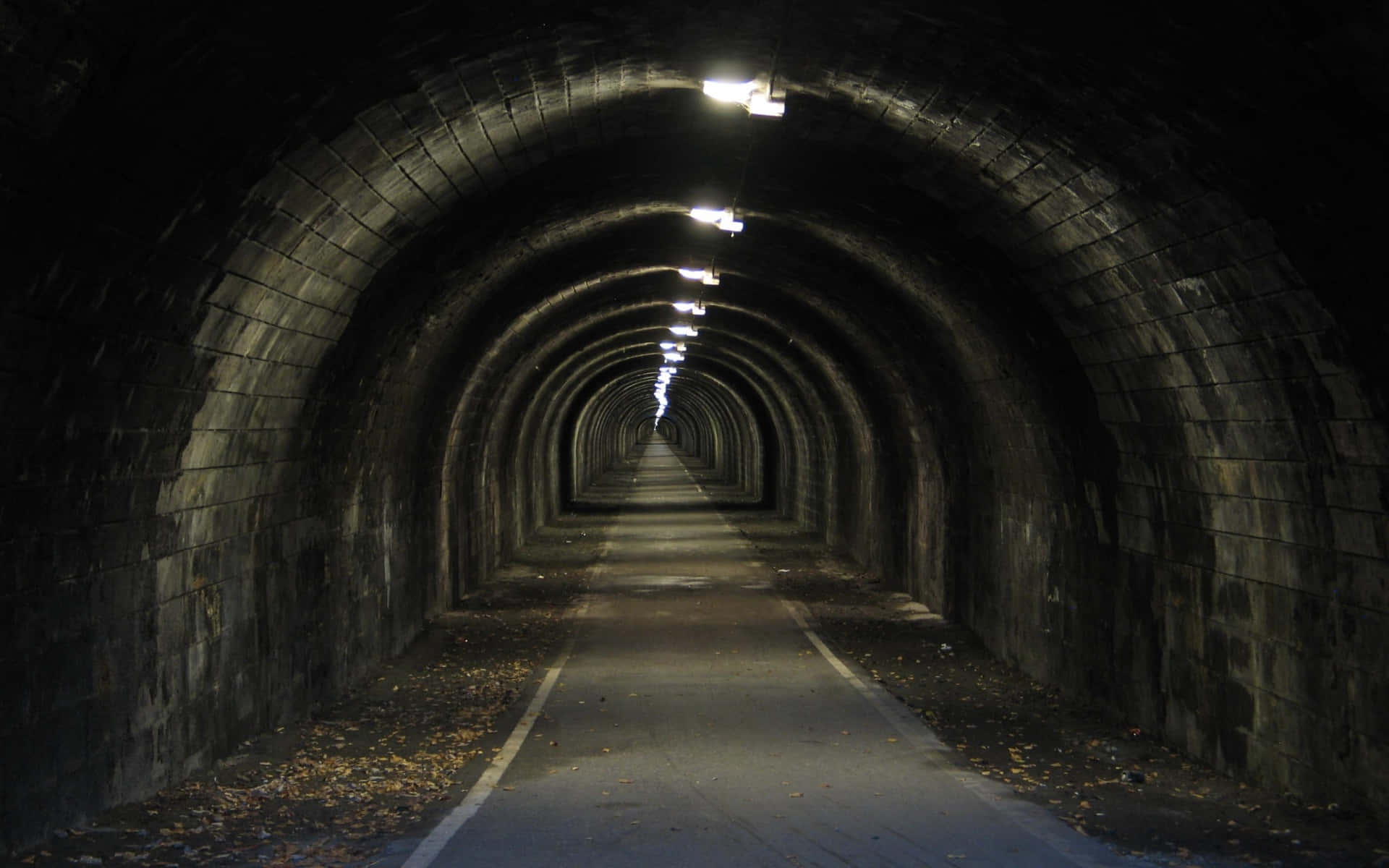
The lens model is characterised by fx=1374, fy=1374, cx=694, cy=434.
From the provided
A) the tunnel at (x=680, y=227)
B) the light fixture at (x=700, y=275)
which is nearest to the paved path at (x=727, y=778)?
the tunnel at (x=680, y=227)

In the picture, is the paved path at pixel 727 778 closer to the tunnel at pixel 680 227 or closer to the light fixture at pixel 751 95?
the tunnel at pixel 680 227

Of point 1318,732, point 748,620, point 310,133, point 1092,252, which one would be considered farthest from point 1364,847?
point 748,620

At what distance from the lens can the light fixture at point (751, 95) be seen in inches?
361

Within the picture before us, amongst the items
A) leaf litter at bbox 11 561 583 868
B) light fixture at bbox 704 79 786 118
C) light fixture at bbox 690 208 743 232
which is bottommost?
leaf litter at bbox 11 561 583 868

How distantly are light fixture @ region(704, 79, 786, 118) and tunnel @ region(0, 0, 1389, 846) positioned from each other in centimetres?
5

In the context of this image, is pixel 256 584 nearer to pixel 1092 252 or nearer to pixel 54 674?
pixel 54 674

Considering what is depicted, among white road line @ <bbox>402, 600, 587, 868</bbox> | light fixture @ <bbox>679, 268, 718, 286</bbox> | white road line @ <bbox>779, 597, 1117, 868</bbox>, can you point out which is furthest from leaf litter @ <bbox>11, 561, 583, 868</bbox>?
light fixture @ <bbox>679, 268, 718, 286</bbox>

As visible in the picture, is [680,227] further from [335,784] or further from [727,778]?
[335,784]

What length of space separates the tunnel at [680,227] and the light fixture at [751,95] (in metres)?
0.05

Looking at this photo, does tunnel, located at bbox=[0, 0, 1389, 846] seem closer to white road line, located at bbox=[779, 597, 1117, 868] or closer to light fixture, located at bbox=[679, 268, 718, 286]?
white road line, located at bbox=[779, 597, 1117, 868]

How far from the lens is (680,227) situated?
15.8 metres

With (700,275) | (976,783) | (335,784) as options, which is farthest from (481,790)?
(700,275)

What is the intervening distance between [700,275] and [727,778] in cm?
1080

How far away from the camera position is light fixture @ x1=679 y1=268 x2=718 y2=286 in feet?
60.8
